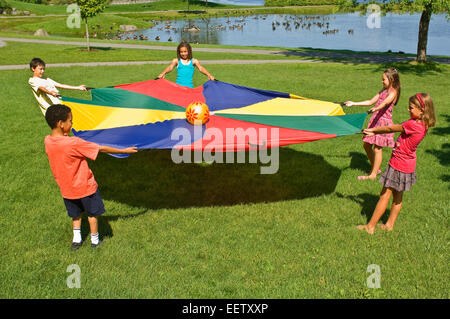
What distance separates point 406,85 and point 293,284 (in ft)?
42.5

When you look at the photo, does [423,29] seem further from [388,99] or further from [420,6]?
[388,99]

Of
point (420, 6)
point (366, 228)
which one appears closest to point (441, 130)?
point (366, 228)

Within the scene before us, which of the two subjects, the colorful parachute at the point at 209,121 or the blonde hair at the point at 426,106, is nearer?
the blonde hair at the point at 426,106

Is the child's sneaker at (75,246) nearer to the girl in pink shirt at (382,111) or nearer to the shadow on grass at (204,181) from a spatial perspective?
the shadow on grass at (204,181)

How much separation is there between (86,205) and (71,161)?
59cm

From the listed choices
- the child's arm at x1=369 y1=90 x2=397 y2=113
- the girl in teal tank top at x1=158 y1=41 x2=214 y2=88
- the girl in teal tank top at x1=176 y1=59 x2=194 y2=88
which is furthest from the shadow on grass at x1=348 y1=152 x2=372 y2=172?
the girl in teal tank top at x1=176 y1=59 x2=194 y2=88

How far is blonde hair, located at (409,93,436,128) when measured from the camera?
13.8ft

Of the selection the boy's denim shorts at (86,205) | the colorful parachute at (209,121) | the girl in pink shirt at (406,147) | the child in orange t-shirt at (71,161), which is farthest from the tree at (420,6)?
the boy's denim shorts at (86,205)

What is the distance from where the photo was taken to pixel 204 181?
669cm

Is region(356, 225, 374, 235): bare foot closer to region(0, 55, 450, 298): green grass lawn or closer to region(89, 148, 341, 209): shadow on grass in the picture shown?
region(0, 55, 450, 298): green grass lawn

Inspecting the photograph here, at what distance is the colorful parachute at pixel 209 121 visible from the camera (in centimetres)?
500

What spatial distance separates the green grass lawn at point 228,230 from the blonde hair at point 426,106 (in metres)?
1.56

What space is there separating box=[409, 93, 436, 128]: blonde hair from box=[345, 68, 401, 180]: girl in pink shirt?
1248 millimetres

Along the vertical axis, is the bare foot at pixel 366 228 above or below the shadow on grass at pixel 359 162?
below
